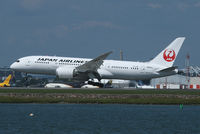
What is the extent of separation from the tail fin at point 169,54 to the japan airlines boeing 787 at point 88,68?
1.07m

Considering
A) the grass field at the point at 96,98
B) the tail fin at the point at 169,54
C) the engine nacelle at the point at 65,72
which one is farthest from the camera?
the tail fin at the point at 169,54

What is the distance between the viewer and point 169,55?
77.9 meters

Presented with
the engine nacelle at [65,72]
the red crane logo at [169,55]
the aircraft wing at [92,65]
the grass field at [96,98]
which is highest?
the red crane logo at [169,55]

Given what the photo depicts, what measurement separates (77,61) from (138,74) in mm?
10062

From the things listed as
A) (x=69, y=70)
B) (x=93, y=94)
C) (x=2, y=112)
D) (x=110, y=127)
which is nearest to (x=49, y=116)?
(x=2, y=112)

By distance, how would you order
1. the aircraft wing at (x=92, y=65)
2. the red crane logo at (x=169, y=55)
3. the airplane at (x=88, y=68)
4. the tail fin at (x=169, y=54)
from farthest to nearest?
the red crane logo at (x=169, y=55)
the tail fin at (x=169, y=54)
the aircraft wing at (x=92, y=65)
the airplane at (x=88, y=68)

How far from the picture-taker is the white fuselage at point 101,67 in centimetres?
7338

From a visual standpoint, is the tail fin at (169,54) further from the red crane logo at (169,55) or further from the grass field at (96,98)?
the grass field at (96,98)

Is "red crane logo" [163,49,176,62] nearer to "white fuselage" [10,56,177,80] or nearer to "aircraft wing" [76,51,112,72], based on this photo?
"white fuselage" [10,56,177,80]

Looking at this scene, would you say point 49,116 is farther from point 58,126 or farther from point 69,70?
point 69,70

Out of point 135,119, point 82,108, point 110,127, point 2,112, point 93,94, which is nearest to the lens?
point 110,127

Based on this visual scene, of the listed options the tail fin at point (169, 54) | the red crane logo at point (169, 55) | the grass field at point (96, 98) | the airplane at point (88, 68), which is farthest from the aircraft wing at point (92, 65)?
the grass field at point (96, 98)

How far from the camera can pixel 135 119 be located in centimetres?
A: 4334

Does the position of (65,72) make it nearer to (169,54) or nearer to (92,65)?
(92,65)
